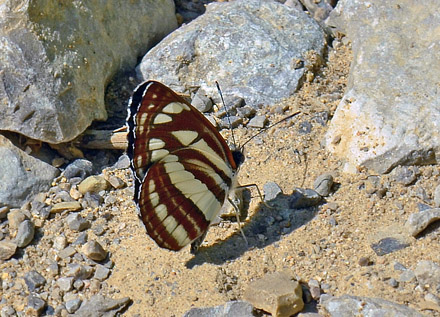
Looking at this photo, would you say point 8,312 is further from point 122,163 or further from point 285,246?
point 285,246

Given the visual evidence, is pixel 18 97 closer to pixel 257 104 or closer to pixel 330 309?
pixel 257 104

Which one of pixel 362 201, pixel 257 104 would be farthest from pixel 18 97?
pixel 362 201

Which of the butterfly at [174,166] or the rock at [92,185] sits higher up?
the butterfly at [174,166]

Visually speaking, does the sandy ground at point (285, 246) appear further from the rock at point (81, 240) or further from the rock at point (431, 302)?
the rock at point (81, 240)

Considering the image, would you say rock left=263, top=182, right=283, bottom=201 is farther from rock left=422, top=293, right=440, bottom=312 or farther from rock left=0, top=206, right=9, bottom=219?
rock left=0, top=206, right=9, bottom=219

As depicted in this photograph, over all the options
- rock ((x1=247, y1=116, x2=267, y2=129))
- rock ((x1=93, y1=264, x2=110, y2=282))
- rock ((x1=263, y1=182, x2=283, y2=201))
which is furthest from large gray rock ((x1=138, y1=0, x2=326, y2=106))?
rock ((x1=93, y1=264, x2=110, y2=282))

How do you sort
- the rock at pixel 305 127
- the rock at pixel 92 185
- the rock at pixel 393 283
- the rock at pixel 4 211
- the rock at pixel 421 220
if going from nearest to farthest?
the rock at pixel 393 283 < the rock at pixel 421 220 < the rock at pixel 4 211 < the rock at pixel 92 185 < the rock at pixel 305 127

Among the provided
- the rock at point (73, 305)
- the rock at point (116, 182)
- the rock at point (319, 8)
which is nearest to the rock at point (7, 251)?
the rock at point (73, 305)

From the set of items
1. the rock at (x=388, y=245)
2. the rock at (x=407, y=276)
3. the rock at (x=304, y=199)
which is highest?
the rock at (x=407, y=276)
